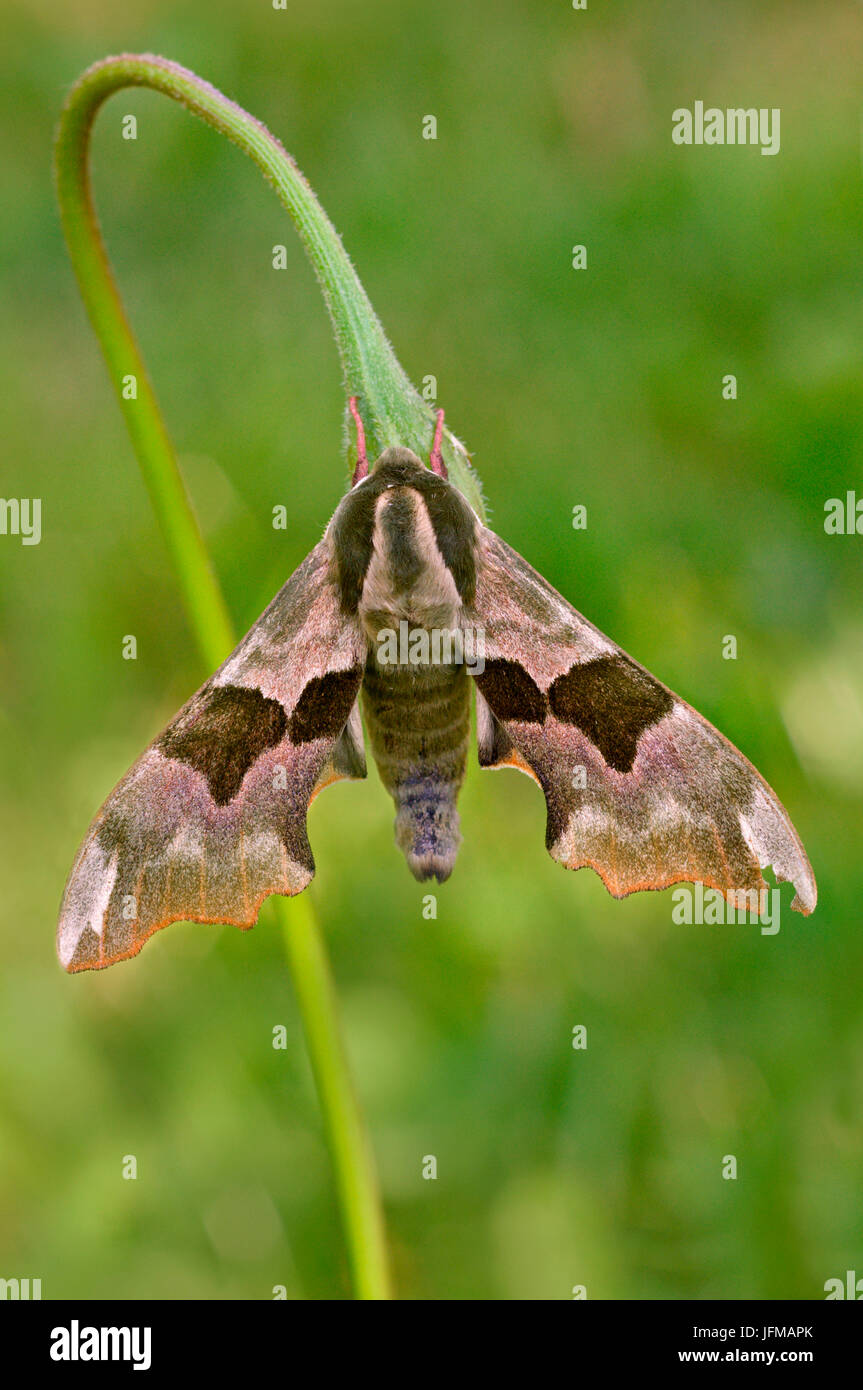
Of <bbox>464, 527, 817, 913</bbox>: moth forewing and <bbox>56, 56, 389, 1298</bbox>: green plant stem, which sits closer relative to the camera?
<bbox>464, 527, 817, 913</bbox>: moth forewing

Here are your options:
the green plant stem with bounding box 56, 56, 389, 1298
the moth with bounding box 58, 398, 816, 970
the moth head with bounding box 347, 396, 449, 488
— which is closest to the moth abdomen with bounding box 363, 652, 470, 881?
the moth with bounding box 58, 398, 816, 970

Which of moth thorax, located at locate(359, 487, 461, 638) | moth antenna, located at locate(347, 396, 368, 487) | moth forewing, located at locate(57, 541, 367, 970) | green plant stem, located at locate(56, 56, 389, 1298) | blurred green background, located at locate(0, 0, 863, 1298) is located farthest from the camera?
blurred green background, located at locate(0, 0, 863, 1298)

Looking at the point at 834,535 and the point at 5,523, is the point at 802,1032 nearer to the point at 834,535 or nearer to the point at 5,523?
the point at 834,535

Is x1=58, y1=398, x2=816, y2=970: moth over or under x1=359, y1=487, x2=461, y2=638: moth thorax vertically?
under

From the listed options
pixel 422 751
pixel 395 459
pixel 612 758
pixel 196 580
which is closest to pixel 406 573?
pixel 395 459

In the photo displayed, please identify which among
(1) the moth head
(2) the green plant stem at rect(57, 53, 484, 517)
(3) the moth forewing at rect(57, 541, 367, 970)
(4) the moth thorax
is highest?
(2) the green plant stem at rect(57, 53, 484, 517)

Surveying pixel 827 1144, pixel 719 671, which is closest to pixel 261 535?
pixel 719 671

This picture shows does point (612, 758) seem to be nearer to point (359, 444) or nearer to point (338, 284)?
point (359, 444)

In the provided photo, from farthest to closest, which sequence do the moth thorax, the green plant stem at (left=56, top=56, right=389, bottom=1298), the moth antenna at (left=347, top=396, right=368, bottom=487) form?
1. the green plant stem at (left=56, top=56, right=389, bottom=1298)
2. the moth antenna at (left=347, top=396, right=368, bottom=487)
3. the moth thorax

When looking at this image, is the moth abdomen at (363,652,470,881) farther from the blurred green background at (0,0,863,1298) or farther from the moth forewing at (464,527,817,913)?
the blurred green background at (0,0,863,1298)
